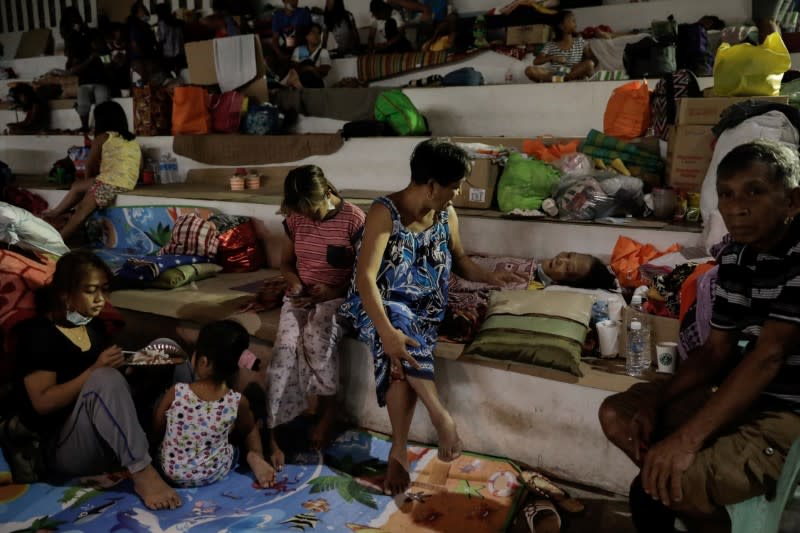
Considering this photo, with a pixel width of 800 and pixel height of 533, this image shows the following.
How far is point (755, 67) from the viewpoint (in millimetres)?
3252

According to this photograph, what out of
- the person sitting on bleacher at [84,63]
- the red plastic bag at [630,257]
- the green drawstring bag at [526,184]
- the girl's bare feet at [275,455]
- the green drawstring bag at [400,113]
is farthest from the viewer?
the person sitting on bleacher at [84,63]

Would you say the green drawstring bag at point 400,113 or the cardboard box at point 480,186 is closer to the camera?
the cardboard box at point 480,186

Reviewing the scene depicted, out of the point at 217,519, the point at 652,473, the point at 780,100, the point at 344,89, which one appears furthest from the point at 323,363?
the point at 344,89

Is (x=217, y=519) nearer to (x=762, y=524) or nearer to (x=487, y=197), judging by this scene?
(x=762, y=524)

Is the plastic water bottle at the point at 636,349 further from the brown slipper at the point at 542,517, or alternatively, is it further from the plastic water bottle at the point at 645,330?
the brown slipper at the point at 542,517

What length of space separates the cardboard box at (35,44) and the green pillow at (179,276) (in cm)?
802

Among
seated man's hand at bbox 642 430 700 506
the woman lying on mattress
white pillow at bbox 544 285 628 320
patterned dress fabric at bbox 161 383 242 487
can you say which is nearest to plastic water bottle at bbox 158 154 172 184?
the woman lying on mattress

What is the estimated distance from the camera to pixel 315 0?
7.39 meters

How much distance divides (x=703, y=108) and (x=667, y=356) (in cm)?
168

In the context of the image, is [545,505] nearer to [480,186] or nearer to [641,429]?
[641,429]

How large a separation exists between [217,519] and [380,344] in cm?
83

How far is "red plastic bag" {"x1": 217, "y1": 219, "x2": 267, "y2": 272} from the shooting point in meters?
4.04

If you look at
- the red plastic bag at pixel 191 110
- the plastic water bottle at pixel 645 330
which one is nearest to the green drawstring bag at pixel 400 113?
the red plastic bag at pixel 191 110

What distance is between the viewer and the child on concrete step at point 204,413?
90.4 inches
